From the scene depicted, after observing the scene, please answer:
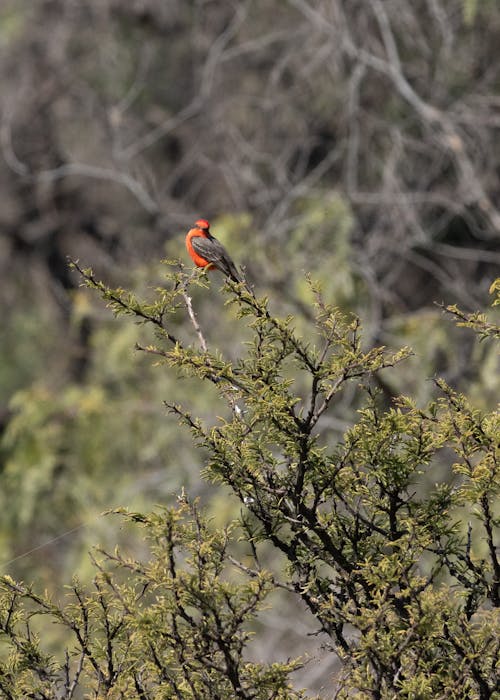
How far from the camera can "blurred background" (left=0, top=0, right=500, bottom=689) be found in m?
8.61

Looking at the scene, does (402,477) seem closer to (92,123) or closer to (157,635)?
(157,635)

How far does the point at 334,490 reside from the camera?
2.43 metres

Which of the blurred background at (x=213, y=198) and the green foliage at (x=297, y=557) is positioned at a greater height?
the blurred background at (x=213, y=198)

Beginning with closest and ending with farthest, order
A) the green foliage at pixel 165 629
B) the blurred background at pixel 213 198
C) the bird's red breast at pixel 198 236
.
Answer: the green foliage at pixel 165 629
the bird's red breast at pixel 198 236
the blurred background at pixel 213 198

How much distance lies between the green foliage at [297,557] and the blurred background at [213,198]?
4.97 m

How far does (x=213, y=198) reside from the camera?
36.7ft

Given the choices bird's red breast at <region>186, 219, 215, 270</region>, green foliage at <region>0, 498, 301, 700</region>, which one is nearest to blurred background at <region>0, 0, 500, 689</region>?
bird's red breast at <region>186, 219, 215, 270</region>

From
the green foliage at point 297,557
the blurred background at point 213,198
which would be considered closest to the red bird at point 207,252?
the green foliage at point 297,557

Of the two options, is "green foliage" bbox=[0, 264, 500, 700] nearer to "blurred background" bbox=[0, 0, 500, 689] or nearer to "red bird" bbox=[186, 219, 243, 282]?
"red bird" bbox=[186, 219, 243, 282]

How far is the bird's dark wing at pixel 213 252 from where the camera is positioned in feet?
11.1

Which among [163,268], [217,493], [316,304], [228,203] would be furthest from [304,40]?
[316,304]

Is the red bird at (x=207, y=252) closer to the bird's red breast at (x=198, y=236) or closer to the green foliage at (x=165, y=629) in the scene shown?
the bird's red breast at (x=198, y=236)

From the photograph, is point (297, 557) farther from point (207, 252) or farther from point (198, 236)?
point (198, 236)

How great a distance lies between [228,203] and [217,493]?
3053mm
